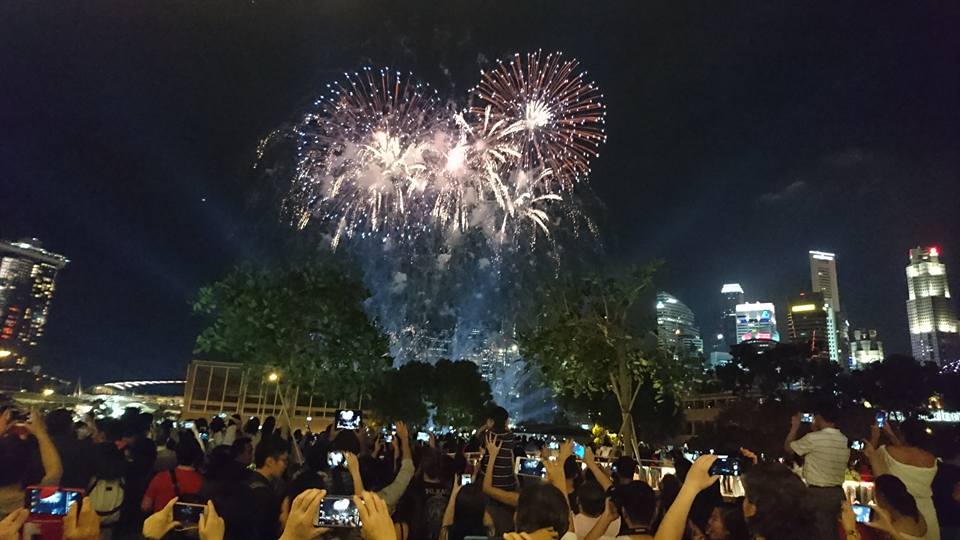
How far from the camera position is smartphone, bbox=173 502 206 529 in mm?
3619

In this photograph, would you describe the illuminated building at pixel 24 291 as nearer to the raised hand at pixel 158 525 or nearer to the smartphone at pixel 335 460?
the smartphone at pixel 335 460

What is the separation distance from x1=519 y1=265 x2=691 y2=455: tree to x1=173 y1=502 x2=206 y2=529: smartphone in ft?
45.8

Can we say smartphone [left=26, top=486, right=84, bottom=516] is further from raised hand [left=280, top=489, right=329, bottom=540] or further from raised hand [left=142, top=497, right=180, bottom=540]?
raised hand [left=280, top=489, right=329, bottom=540]

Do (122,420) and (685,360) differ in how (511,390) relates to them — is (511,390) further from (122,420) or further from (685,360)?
(122,420)

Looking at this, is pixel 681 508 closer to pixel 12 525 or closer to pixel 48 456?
pixel 12 525

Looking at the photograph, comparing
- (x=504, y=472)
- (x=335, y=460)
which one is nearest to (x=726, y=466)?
(x=504, y=472)

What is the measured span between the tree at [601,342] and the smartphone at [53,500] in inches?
543

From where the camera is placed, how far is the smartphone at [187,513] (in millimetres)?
3619

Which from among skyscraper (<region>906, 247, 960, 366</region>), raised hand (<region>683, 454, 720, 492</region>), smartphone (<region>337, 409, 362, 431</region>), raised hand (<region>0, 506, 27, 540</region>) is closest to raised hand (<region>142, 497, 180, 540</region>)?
raised hand (<region>0, 506, 27, 540</region>)

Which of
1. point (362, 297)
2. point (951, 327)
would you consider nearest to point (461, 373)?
point (362, 297)

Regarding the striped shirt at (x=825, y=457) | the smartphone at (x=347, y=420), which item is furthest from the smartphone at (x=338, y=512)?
the smartphone at (x=347, y=420)

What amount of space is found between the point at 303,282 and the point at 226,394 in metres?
34.1

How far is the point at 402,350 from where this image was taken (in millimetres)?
64562

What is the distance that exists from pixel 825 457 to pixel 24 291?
159 meters
